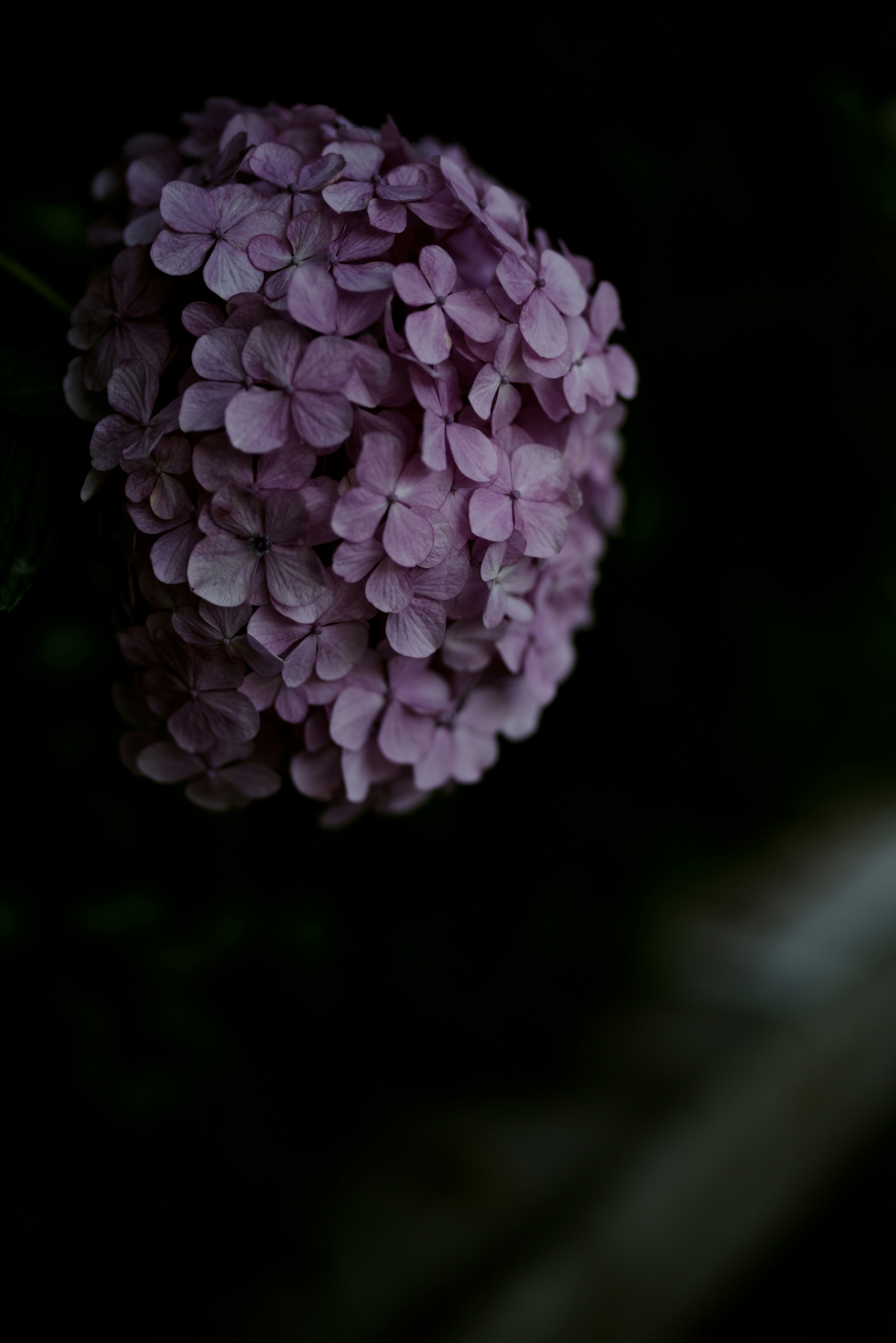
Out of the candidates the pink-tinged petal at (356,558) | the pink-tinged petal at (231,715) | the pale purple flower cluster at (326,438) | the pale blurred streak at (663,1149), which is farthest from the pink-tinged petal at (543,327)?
the pale blurred streak at (663,1149)

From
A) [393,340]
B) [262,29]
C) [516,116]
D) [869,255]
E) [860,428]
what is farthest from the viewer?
[860,428]

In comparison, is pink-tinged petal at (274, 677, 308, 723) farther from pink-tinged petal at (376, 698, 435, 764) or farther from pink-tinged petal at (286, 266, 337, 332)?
pink-tinged petal at (286, 266, 337, 332)

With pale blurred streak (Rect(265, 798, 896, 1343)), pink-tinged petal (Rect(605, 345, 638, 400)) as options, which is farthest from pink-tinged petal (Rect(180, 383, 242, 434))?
pale blurred streak (Rect(265, 798, 896, 1343))

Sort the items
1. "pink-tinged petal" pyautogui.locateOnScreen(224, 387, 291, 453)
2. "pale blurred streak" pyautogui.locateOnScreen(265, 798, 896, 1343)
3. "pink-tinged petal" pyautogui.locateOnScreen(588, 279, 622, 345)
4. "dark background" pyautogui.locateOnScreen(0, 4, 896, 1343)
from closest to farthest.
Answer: "pink-tinged petal" pyautogui.locateOnScreen(224, 387, 291, 453) → "pink-tinged petal" pyautogui.locateOnScreen(588, 279, 622, 345) → "dark background" pyautogui.locateOnScreen(0, 4, 896, 1343) → "pale blurred streak" pyautogui.locateOnScreen(265, 798, 896, 1343)

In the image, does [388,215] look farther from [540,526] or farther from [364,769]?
[364,769]

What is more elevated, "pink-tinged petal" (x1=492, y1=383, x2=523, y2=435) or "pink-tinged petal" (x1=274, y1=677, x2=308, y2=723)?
"pink-tinged petal" (x1=492, y1=383, x2=523, y2=435)

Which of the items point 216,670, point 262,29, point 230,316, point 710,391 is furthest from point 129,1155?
point 710,391

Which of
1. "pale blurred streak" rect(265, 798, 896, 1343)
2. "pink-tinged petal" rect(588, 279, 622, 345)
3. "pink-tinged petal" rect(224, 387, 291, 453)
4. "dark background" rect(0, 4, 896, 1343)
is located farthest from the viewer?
"pale blurred streak" rect(265, 798, 896, 1343)

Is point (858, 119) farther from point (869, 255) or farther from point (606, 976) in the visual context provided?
point (606, 976)

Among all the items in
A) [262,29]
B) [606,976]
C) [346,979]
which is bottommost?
[346,979]
